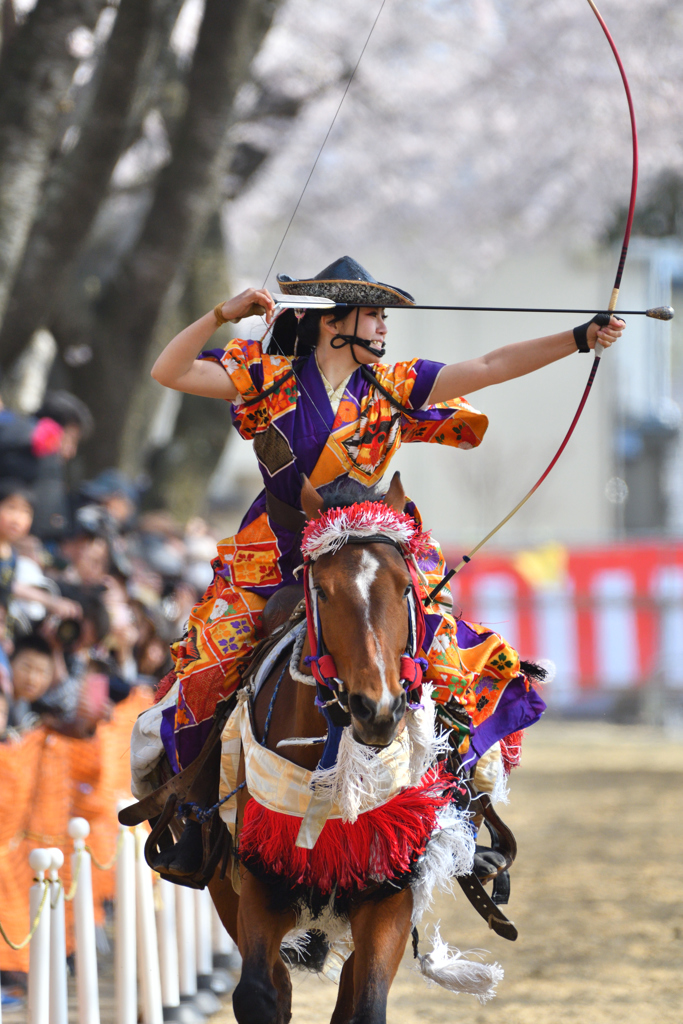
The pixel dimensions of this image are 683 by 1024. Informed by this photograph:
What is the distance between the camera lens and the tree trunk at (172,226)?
351 inches

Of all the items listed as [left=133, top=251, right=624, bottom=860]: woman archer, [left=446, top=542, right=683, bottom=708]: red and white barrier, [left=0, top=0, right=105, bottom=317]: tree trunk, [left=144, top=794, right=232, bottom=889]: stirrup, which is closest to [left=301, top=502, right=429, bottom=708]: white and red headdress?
[left=133, top=251, right=624, bottom=860]: woman archer

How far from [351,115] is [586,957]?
14303 millimetres

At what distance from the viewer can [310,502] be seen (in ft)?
10.7

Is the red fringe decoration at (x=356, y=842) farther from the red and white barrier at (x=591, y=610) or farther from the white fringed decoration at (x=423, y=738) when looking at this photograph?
the red and white barrier at (x=591, y=610)

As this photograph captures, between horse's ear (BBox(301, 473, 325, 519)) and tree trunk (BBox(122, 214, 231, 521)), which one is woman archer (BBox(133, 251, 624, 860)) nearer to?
horse's ear (BBox(301, 473, 325, 519))

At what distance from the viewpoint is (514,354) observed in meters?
3.64

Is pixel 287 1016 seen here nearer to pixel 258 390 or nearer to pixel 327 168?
pixel 258 390

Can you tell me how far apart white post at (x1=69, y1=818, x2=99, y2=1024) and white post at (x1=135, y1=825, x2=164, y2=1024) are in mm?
522

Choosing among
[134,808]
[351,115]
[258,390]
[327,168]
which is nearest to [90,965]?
[134,808]

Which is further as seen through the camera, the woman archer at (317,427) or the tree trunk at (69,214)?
the tree trunk at (69,214)

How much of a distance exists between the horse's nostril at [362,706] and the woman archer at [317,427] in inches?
29.7

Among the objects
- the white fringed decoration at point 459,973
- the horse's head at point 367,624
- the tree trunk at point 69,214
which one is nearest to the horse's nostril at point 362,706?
the horse's head at point 367,624

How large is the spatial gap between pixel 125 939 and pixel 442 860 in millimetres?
1680

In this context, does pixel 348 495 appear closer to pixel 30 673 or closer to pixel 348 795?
pixel 348 795
